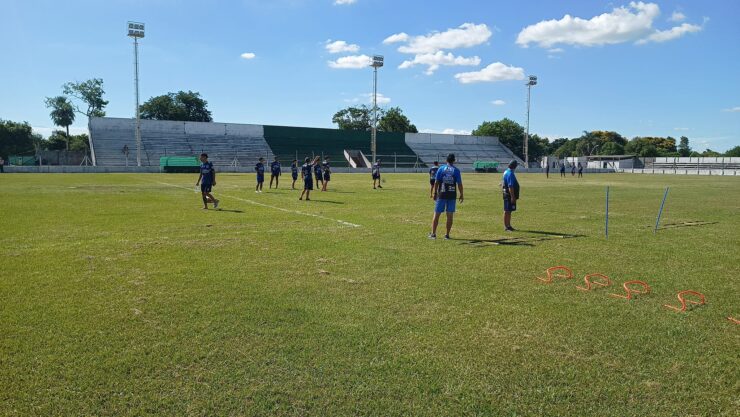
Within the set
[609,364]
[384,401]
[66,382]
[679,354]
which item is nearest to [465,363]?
[384,401]

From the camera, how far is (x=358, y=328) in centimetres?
494

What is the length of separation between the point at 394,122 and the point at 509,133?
2477 centimetres

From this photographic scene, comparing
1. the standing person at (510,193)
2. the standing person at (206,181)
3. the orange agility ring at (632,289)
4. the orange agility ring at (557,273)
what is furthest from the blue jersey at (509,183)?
the standing person at (206,181)

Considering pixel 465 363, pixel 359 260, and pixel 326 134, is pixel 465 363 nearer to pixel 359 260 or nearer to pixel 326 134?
pixel 359 260

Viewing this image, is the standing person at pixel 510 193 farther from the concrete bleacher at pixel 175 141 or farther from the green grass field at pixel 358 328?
the concrete bleacher at pixel 175 141

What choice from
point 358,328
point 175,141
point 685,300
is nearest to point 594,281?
point 685,300

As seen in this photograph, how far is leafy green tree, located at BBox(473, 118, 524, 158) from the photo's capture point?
102 metres

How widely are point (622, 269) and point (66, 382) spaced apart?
299 inches

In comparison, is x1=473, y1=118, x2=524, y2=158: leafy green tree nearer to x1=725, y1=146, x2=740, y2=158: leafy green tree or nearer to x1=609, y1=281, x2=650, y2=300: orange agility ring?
x1=725, y1=146, x2=740, y2=158: leafy green tree

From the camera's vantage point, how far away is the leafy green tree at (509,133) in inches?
4004

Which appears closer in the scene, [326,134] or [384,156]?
[384,156]

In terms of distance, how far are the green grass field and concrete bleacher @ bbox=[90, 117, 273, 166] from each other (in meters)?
57.1

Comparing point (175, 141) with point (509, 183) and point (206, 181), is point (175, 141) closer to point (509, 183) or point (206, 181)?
point (206, 181)

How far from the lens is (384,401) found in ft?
11.8
